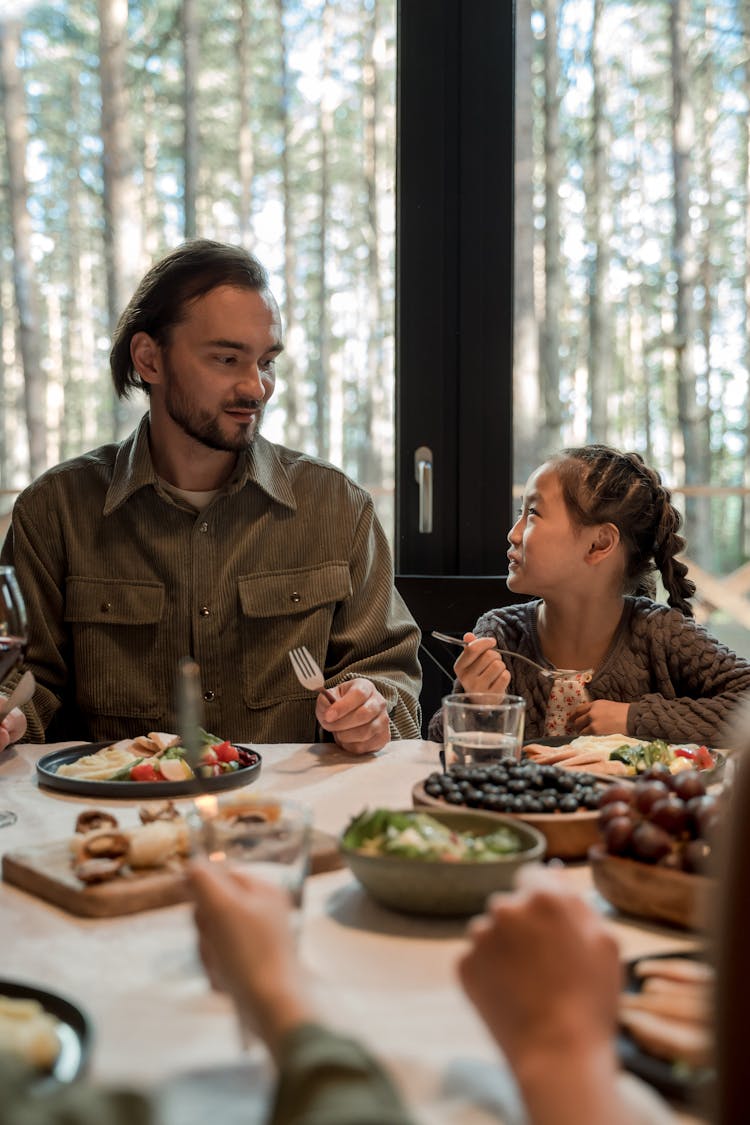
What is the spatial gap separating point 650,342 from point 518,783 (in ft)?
8.15

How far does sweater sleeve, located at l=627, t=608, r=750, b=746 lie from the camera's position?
197 cm

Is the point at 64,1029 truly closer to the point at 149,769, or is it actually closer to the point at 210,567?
the point at 149,769

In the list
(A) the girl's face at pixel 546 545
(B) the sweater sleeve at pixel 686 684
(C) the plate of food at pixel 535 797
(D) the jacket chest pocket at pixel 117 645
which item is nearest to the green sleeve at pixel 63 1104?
(C) the plate of food at pixel 535 797

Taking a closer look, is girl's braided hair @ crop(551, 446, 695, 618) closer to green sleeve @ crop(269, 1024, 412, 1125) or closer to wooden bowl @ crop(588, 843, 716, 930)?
wooden bowl @ crop(588, 843, 716, 930)

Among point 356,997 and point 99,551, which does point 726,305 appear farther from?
point 356,997

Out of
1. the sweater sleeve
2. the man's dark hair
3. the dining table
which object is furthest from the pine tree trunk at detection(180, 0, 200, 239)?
the dining table

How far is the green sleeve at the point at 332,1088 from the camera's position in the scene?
1.78 ft

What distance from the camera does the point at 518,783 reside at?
4.00ft

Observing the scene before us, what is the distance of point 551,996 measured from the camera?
667 millimetres

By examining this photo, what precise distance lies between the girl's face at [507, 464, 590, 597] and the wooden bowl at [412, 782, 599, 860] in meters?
1.29

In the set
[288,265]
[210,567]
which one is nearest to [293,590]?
[210,567]

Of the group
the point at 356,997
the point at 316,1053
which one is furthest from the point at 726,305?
the point at 316,1053

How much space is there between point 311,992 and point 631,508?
1976 mm

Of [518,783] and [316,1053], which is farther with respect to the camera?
[518,783]
